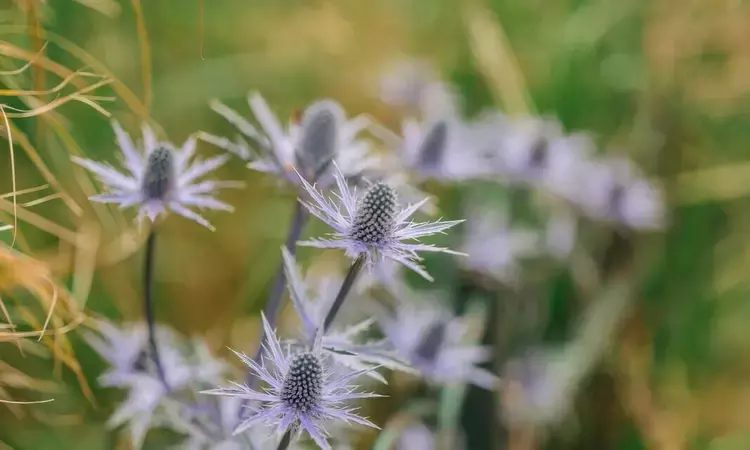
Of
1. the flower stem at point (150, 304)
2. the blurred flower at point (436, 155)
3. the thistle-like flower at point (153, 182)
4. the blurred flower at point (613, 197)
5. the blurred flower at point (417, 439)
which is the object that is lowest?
the flower stem at point (150, 304)

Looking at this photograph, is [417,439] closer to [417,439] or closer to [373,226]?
[417,439]

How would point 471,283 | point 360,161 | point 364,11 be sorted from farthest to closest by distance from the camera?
1. point 364,11
2. point 471,283
3. point 360,161

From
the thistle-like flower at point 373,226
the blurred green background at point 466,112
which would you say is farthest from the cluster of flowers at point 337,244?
the blurred green background at point 466,112

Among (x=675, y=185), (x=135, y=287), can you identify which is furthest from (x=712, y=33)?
(x=135, y=287)

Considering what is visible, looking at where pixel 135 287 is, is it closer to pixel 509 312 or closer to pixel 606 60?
pixel 509 312

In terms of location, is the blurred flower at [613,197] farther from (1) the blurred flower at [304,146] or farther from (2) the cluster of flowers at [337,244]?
(1) the blurred flower at [304,146]

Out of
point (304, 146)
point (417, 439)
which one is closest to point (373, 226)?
point (304, 146)

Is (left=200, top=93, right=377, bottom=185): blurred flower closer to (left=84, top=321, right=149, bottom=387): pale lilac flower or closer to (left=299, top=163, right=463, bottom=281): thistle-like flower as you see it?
(left=299, top=163, right=463, bottom=281): thistle-like flower
